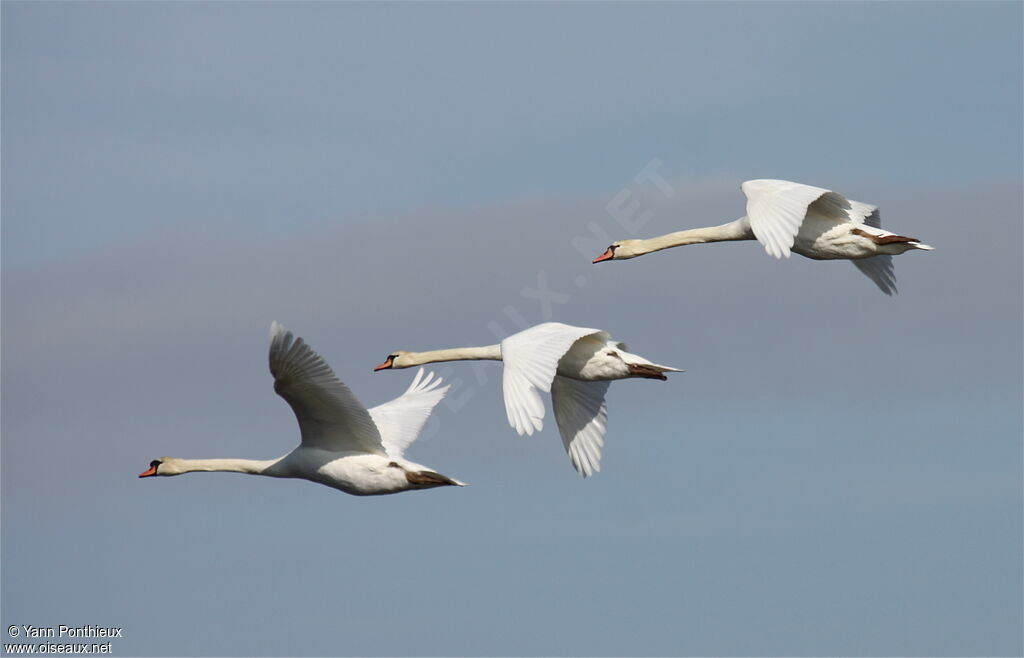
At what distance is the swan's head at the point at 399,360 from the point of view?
3366 centimetres

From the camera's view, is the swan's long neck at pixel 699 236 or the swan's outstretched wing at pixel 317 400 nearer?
the swan's outstretched wing at pixel 317 400

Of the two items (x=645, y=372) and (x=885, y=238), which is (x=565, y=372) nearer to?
(x=645, y=372)

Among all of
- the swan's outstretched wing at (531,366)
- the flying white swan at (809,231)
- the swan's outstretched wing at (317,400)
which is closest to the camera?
the swan's outstretched wing at (317,400)

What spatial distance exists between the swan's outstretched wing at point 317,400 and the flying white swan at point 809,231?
222 inches

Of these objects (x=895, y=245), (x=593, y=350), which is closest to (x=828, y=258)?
(x=895, y=245)

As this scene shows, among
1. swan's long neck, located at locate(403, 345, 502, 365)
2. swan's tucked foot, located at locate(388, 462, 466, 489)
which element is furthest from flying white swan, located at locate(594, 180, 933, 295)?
swan's tucked foot, located at locate(388, 462, 466, 489)

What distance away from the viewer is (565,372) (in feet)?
102

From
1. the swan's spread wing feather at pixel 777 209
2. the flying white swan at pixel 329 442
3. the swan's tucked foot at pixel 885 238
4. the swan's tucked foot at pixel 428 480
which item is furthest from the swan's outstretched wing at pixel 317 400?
the swan's tucked foot at pixel 885 238

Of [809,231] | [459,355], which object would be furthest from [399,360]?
[809,231]

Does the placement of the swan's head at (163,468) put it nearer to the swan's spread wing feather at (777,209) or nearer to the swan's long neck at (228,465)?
the swan's long neck at (228,465)

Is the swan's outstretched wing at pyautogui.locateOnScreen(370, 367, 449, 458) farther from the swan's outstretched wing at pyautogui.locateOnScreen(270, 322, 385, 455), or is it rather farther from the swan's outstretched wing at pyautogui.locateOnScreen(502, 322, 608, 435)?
the swan's outstretched wing at pyautogui.locateOnScreen(502, 322, 608, 435)

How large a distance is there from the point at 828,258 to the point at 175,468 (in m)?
9.80

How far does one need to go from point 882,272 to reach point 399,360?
730 centimetres

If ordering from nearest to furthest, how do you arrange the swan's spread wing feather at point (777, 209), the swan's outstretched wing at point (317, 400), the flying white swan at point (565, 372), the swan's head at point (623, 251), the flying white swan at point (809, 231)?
the swan's outstretched wing at point (317, 400), the flying white swan at point (565, 372), the swan's spread wing feather at point (777, 209), the flying white swan at point (809, 231), the swan's head at point (623, 251)
